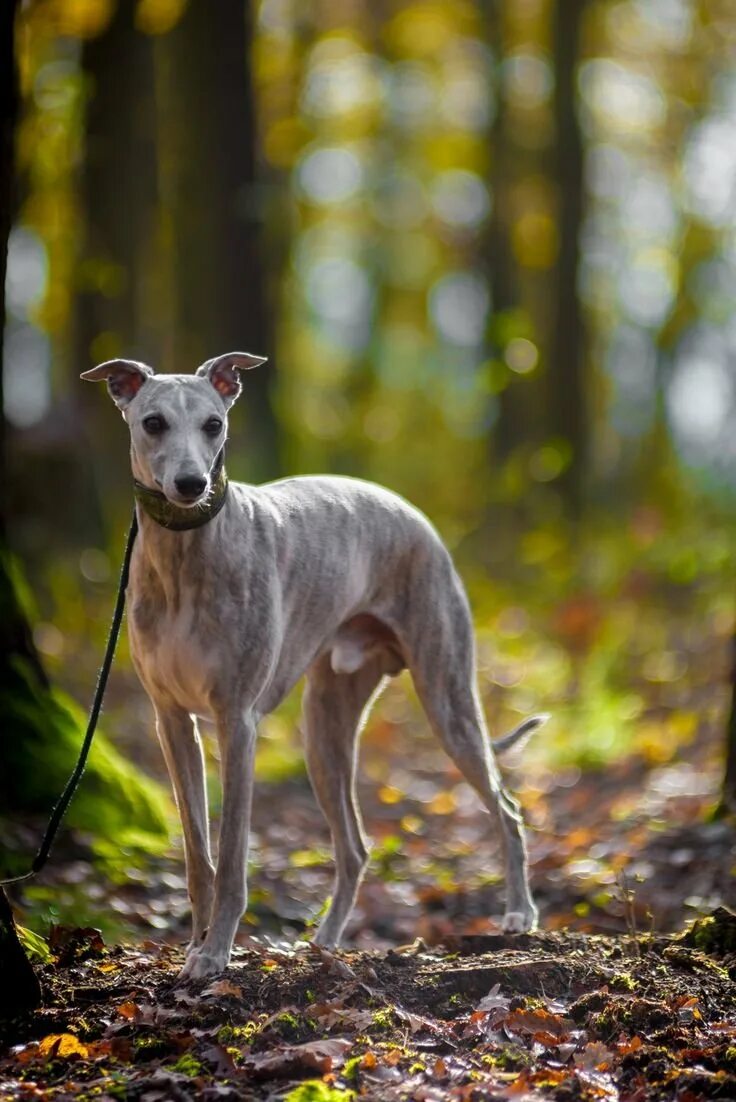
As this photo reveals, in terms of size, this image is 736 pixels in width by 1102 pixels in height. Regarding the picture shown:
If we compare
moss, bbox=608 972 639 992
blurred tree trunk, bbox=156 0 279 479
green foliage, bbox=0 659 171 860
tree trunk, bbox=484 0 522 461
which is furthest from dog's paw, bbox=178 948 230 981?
tree trunk, bbox=484 0 522 461

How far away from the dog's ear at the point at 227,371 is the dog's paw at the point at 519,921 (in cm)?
261

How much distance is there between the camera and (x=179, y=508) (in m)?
4.72

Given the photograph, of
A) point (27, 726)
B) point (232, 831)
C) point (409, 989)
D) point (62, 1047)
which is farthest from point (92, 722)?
point (27, 726)

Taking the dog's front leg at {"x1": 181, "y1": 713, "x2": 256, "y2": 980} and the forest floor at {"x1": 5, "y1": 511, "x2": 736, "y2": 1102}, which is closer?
the forest floor at {"x1": 5, "y1": 511, "x2": 736, "y2": 1102}

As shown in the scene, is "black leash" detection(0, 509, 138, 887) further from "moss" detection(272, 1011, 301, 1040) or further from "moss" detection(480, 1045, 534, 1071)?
"moss" detection(480, 1045, 534, 1071)

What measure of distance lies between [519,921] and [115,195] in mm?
10671

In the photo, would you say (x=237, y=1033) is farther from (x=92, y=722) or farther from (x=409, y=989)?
(x=92, y=722)

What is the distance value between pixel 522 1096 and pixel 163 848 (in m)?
3.38

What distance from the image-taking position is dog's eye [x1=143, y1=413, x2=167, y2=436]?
4637 millimetres

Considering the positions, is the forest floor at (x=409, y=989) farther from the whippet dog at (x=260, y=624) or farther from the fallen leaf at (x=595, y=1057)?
the whippet dog at (x=260, y=624)

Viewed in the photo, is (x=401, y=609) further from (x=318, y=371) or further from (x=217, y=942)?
(x=318, y=371)

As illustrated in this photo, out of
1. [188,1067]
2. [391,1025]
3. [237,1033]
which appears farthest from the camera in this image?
[391,1025]

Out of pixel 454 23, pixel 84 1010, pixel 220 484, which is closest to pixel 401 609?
pixel 220 484

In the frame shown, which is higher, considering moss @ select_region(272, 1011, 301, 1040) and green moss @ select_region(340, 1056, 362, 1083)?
green moss @ select_region(340, 1056, 362, 1083)
